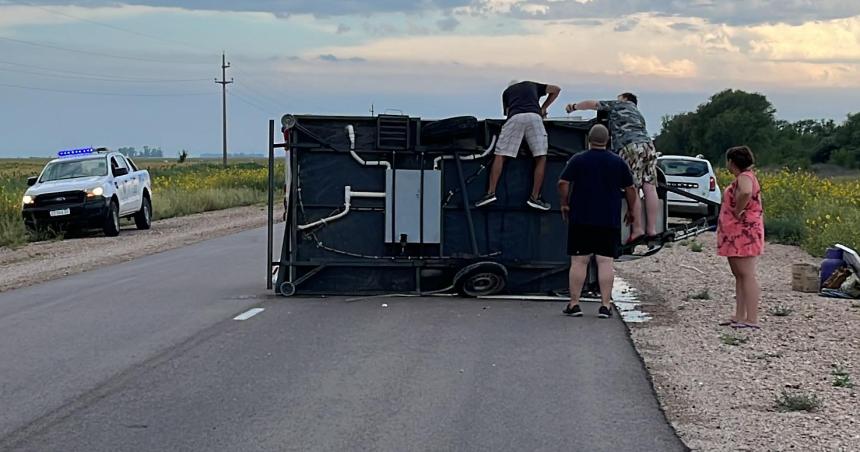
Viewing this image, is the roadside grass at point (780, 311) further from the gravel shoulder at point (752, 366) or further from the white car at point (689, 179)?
the white car at point (689, 179)

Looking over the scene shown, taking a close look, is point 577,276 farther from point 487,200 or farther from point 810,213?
point 810,213

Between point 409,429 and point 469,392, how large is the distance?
1.16 metres

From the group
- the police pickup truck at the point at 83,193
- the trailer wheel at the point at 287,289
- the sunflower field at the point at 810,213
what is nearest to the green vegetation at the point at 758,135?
the sunflower field at the point at 810,213

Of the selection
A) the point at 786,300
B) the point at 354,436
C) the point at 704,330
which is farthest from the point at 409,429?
the point at 786,300

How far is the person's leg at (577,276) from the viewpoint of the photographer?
12273 millimetres

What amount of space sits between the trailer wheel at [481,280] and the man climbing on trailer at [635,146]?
153 centimetres

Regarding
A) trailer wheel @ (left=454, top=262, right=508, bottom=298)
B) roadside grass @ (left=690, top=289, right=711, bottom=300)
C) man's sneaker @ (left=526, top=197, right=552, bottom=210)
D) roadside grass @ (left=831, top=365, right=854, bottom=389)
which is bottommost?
roadside grass @ (left=690, top=289, right=711, bottom=300)

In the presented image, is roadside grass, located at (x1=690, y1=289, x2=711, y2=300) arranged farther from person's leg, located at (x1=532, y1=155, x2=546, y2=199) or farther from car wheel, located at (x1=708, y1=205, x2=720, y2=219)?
person's leg, located at (x1=532, y1=155, x2=546, y2=199)

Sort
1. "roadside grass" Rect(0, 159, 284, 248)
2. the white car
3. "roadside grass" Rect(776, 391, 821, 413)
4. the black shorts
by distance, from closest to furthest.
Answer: "roadside grass" Rect(776, 391, 821, 413), the black shorts, the white car, "roadside grass" Rect(0, 159, 284, 248)

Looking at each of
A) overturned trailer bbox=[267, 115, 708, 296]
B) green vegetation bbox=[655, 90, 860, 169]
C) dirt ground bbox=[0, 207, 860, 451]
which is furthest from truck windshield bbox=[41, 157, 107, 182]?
green vegetation bbox=[655, 90, 860, 169]

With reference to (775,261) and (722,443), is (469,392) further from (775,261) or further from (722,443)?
(775,261)

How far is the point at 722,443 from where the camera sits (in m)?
7.22

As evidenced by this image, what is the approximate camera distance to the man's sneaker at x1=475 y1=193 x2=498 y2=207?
13.6 metres

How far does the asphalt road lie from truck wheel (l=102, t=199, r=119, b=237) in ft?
45.5
